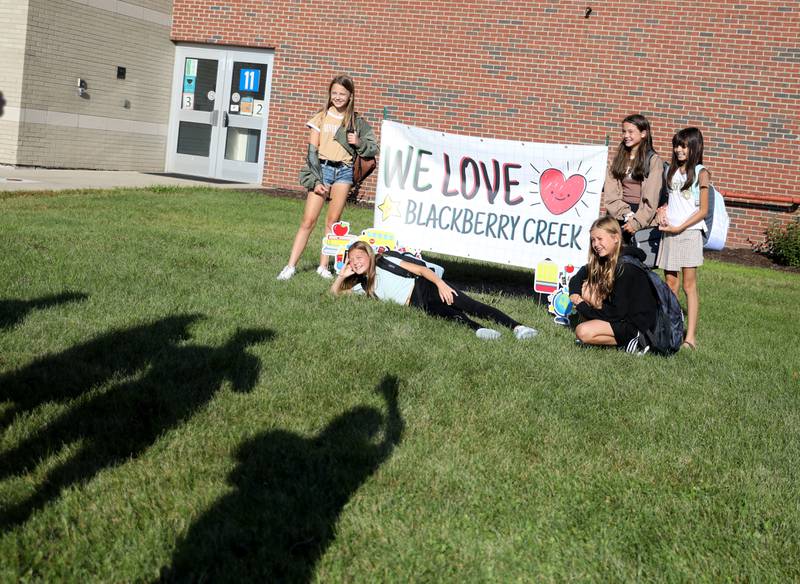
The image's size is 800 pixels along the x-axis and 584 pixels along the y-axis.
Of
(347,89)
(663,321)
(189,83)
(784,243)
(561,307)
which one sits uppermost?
(189,83)

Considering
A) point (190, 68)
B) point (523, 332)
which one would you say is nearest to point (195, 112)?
point (190, 68)

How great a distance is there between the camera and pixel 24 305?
224 inches

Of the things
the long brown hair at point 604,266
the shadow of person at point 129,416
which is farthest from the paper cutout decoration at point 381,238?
the shadow of person at point 129,416

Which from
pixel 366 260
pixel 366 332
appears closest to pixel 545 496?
pixel 366 332

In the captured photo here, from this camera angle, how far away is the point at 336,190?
7949mm

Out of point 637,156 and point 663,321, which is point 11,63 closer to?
point 637,156

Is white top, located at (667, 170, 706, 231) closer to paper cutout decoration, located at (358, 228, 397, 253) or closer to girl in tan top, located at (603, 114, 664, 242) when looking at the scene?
girl in tan top, located at (603, 114, 664, 242)

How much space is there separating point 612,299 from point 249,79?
1384cm

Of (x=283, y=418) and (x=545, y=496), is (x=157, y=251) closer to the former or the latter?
(x=283, y=418)

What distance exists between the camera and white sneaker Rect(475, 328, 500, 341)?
608 cm

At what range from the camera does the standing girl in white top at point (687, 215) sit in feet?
22.3

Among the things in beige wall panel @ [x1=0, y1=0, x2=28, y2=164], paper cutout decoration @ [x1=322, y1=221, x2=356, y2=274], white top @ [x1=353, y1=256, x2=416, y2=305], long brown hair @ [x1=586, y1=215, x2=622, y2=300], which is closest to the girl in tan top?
long brown hair @ [x1=586, y1=215, x2=622, y2=300]

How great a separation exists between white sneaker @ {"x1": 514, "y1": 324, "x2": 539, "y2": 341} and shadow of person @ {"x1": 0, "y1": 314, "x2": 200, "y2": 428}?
7.78 feet

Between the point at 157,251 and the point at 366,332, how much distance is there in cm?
326
